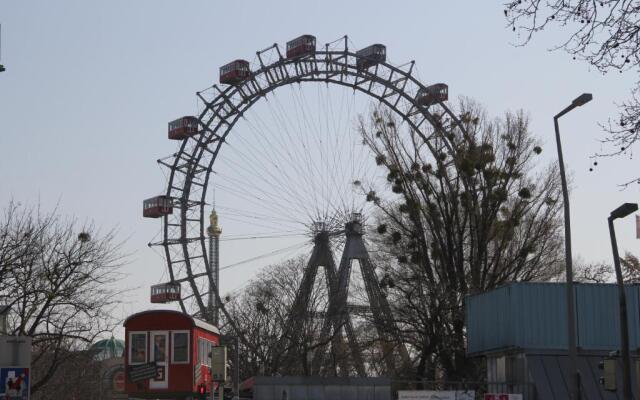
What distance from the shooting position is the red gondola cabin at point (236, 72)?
6512cm

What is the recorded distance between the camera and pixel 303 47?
64688 millimetres

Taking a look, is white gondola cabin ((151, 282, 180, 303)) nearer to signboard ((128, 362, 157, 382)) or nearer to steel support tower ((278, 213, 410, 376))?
steel support tower ((278, 213, 410, 376))

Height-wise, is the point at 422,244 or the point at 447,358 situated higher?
the point at 422,244

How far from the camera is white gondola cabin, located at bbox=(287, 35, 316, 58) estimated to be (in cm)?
6462

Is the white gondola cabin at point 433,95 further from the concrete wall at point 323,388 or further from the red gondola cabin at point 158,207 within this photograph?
the concrete wall at point 323,388

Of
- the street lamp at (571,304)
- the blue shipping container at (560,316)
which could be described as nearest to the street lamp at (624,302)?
the street lamp at (571,304)

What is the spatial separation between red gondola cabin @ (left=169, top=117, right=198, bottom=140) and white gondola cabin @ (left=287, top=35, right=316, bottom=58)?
6.48 meters

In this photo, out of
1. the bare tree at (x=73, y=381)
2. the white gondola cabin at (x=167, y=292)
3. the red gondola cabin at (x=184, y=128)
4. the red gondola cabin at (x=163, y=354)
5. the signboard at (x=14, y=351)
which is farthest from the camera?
the red gondola cabin at (x=184, y=128)

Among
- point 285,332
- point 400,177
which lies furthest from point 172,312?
point 285,332

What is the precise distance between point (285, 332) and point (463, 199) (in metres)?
22.8

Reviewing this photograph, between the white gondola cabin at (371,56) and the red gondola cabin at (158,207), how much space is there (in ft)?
42.0

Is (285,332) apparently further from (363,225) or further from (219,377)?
(219,377)

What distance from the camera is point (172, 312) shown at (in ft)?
117

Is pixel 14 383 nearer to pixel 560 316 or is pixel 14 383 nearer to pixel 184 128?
pixel 560 316
